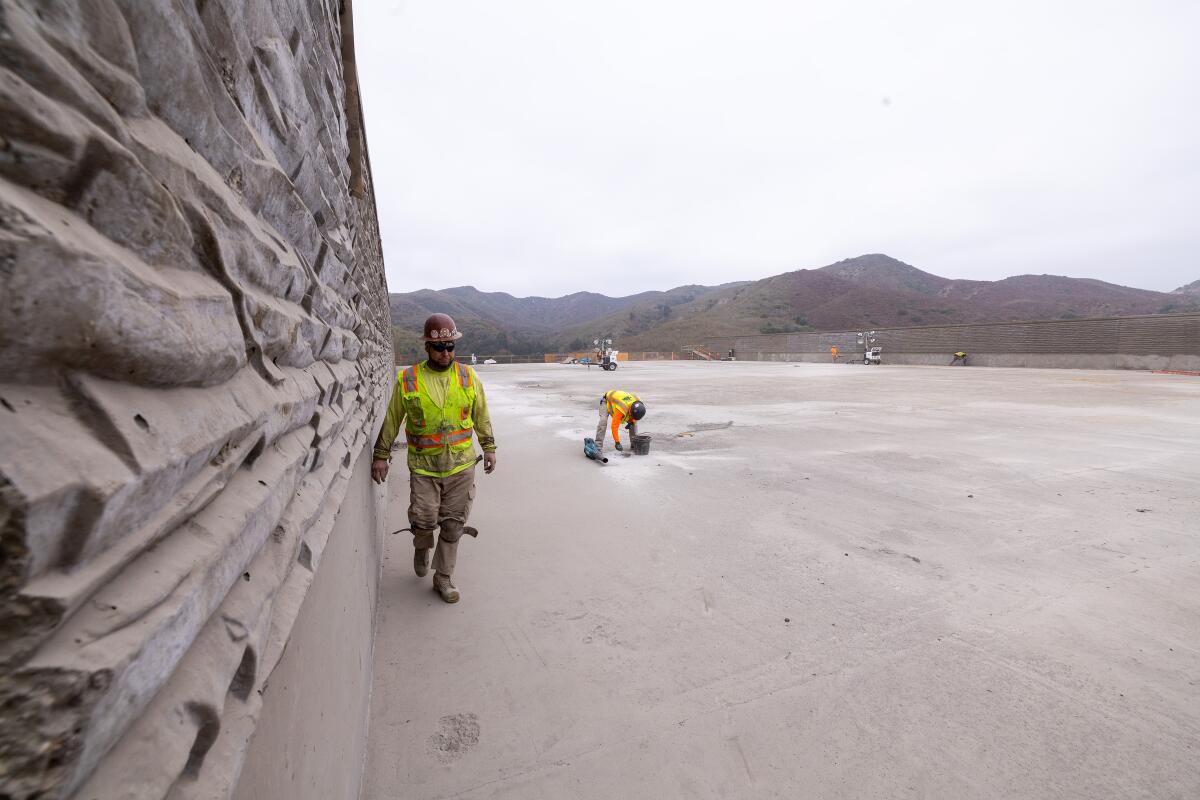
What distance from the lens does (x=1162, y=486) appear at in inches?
206

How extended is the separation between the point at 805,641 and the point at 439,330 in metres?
2.76

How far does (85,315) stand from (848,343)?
46.3m

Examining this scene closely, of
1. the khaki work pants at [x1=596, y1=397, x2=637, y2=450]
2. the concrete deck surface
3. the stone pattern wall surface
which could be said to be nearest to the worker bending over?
the khaki work pants at [x1=596, y1=397, x2=637, y2=450]

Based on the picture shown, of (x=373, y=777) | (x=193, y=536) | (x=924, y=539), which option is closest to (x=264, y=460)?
(x=193, y=536)

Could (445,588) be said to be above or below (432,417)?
below

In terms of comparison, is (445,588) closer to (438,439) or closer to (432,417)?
(438,439)

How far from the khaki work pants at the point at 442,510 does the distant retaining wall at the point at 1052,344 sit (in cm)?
3493

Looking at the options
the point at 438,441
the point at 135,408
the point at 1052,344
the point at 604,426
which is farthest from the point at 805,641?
the point at 1052,344

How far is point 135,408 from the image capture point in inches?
25.3

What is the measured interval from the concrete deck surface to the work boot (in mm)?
88

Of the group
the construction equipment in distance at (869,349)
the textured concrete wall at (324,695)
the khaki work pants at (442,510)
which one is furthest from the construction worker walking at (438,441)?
the construction equipment in distance at (869,349)

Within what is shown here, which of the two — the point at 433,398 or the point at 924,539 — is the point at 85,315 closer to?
the point at 433,398

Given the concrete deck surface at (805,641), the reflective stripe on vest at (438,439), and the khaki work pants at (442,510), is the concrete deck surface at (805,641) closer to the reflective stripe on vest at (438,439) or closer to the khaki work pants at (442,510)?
the khaki work pants at (442,510)

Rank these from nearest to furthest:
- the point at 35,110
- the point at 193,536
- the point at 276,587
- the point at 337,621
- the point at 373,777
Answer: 1. the point at 35,110
2. the point at 193,536
3. the point at 276,587
4. the point at 337,621
5. the point at 373,777
